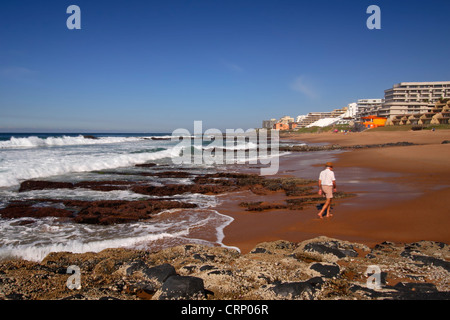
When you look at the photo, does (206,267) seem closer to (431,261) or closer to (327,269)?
(327,269)

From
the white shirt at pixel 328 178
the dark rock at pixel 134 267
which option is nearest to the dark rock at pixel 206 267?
the dark rock at pixel 134 267

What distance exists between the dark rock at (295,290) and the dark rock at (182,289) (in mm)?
877

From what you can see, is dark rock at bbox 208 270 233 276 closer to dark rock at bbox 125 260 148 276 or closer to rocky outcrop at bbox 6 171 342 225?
dark rock at bbox 125 260 148 276

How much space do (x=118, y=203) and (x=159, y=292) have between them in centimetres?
625

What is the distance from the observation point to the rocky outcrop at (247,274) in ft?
10.3

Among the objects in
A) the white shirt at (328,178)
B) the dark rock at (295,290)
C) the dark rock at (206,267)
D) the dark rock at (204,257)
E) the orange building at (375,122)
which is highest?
the orange building at (375,122)

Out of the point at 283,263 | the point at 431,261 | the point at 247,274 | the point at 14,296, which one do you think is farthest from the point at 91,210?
the point at 431,261

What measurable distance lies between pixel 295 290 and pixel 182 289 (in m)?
1.29

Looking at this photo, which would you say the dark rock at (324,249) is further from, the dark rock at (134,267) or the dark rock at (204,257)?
the dark rock at (134,267)

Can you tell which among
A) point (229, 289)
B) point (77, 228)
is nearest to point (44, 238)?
point (77, 228)

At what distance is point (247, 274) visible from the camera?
11.8 ft

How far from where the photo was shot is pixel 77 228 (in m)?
6.61
